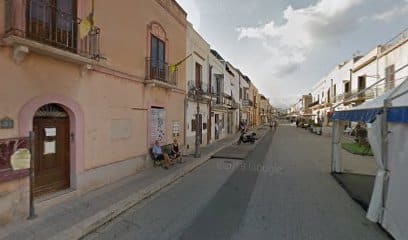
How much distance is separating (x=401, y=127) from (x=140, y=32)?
822 cm

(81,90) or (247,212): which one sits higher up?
(81,90)

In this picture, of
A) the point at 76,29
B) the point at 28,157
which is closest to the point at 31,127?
the point at 28,157

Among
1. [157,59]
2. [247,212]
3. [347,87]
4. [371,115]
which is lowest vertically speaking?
[247,212]

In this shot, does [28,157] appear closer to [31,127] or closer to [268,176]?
[31,127]

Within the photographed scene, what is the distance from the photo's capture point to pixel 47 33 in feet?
18.1

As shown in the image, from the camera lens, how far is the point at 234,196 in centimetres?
682

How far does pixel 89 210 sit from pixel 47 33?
400 cm

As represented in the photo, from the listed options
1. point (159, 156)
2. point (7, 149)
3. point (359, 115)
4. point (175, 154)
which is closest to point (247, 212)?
point (359, 115)

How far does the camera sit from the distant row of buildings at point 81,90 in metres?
4.82

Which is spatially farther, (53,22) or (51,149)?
(51,149)

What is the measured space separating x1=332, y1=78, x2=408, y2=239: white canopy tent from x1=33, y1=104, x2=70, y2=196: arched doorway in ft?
23.2

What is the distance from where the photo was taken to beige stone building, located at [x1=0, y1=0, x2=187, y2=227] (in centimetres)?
480

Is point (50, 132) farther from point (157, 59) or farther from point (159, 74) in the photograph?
point (157, 59)

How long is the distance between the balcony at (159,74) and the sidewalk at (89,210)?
3615 mm
